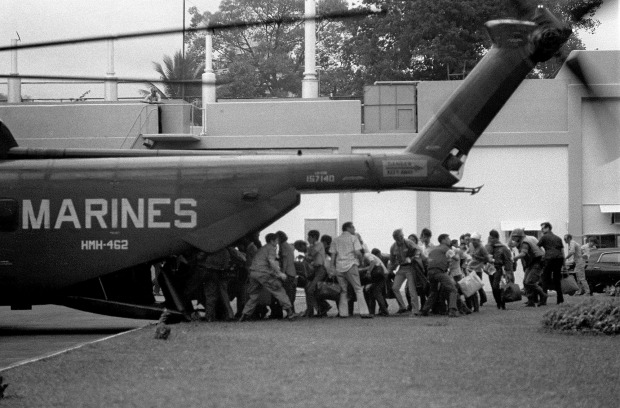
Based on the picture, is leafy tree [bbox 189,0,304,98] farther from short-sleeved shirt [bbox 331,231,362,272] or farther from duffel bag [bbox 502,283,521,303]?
short-sleeved shirt [bbox 331,231,362,272]

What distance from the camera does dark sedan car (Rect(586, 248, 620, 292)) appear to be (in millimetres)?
31219

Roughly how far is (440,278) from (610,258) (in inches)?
476

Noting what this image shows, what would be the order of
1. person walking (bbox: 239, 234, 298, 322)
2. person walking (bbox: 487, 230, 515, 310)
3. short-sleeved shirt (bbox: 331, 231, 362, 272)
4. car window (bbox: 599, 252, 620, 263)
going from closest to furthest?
1. person walking (bbox: 239, 234, 298, 322)
2. short-sleeved shirt (bbox: 331, 231, 362, 272)
3. person walking (bbox: 487, 230, 515, 310)
4. car window (bbox: 599, 252, 620, 263)

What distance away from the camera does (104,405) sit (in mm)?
10133

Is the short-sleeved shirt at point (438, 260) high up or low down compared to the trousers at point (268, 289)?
up

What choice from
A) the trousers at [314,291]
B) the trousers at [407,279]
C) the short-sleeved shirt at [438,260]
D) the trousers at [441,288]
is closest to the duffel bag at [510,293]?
the trousers at [441,288]

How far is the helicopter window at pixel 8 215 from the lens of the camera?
764 inches

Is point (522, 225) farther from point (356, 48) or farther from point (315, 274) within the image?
point (356, 48)

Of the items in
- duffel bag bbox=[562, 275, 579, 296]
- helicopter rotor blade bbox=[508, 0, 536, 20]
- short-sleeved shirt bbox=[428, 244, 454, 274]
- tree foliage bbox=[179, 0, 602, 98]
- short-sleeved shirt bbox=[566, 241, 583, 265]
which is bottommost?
duffel bag bbox=[562, 275, 579, 296]

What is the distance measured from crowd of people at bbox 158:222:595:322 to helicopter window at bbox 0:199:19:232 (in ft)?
9.05

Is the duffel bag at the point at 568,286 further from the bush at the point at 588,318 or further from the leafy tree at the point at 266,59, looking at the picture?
the leafy tree at the point at 266,59

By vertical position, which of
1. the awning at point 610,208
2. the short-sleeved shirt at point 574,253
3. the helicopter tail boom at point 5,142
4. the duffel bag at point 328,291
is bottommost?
the duffel bag at point 328,291

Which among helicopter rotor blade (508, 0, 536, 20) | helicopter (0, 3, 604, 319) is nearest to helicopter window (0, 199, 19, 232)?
helicopter (0, 3, 604, 319)

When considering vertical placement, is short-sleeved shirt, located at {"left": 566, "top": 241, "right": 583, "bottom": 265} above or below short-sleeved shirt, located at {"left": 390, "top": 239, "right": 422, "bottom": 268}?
below
